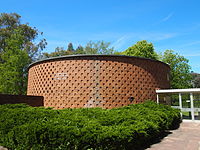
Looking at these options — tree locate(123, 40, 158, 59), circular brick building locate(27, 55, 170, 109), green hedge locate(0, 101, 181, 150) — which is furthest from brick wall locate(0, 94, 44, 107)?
tree locate(123, 40, 158, 59)

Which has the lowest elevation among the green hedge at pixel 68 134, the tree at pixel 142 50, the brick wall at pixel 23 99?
the green hedge at pixel 68 134

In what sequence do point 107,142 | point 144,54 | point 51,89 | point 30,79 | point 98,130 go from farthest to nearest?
point 144,54
point 30,79
point 51,89
point 98,130
point 107,142

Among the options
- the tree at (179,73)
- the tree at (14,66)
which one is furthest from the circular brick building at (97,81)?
the tree at (179,73)

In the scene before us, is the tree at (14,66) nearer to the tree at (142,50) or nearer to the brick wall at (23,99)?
the brick wall at (23,99)

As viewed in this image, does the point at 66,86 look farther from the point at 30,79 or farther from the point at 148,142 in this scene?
the point at 148,142

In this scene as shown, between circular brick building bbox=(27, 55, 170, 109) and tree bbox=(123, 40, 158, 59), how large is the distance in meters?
12.9

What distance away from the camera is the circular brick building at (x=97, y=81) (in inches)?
438

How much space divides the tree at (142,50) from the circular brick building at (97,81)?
12879 millimetres

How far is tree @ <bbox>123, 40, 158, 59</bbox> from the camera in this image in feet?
82.4

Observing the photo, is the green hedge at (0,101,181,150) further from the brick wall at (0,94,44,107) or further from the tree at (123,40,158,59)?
the tree at (123,40,158,59)

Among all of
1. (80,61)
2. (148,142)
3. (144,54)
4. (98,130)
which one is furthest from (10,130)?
(144,54)

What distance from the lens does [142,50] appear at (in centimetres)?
2522

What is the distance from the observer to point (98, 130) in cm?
432

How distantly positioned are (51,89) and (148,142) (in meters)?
8.24
